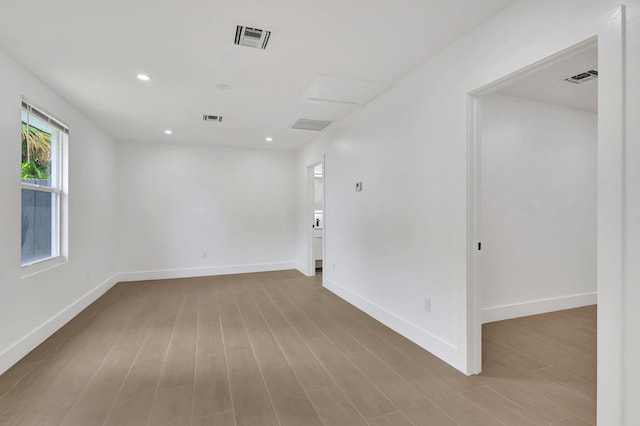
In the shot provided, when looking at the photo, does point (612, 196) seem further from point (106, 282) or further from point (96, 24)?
point (106, 282)

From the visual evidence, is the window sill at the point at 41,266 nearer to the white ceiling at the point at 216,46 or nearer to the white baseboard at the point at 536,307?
the white ceiling at the point at 216,46

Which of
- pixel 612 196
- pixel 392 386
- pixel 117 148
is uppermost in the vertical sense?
pixel 117 148

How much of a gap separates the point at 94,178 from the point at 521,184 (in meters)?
5.71

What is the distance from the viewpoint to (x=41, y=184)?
3.30 m

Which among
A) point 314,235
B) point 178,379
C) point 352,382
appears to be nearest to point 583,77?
point 352,382

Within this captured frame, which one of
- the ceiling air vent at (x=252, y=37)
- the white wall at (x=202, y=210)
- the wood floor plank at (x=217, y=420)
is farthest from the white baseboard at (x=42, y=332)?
the ceiling air vent at (x=252, y=37)

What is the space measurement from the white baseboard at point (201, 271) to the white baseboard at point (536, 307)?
4.10 meters

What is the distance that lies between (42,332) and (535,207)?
18.0ft

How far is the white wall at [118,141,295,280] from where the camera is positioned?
585cm

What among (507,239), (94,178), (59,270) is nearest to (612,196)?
(507,239)

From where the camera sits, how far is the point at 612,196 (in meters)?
1.53

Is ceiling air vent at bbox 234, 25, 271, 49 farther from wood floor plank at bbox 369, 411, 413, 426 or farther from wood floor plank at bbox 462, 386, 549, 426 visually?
wood floor plank at bbox 462, 386, 549, 426

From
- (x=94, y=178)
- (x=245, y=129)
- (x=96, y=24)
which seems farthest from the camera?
(x=245, y=129)

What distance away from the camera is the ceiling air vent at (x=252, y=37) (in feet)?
7.52
